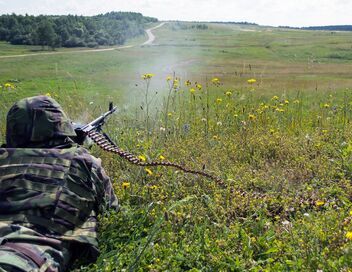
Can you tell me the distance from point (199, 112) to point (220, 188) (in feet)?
10.6

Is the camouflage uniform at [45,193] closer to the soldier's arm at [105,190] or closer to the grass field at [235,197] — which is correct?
the soldier's arm at [105,190]

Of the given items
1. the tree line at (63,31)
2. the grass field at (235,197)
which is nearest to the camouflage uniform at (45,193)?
the grass field at (235,197)

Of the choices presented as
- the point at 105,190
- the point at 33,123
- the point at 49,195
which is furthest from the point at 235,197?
the point at 33,123

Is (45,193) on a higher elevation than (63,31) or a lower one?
lower

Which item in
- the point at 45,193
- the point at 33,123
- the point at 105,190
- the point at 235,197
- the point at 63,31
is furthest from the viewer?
the point at 63,31

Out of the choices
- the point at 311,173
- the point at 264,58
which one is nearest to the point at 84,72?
the point at 264,58

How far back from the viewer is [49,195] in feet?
8.58

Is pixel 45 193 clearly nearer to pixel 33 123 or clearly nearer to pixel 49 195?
pixel 49 195

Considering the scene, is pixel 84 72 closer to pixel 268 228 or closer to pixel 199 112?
pixel 199 112

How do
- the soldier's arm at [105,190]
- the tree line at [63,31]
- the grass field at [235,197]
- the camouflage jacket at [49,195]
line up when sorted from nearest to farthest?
the camouflage jacket at [49,195]
the grass field at [235,197]
the soldier's arm at [105,190]
the tree line at [63,31]

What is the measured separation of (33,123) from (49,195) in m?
0.56

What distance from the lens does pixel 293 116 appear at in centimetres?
661

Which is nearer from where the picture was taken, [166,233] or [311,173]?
[166,233]

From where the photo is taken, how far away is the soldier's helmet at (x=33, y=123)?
2.89m
